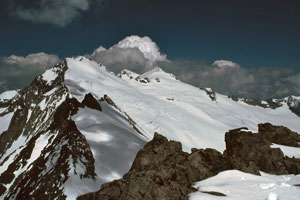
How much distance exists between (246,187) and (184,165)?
586 centimetres

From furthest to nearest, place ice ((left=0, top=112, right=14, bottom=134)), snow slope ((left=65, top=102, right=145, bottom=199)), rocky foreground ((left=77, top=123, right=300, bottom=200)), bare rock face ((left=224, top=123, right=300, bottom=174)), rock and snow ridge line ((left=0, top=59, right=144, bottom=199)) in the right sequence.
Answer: ice ((left=0, top=112, right=14, bottom=134)) < snow slope ((left=65, top=102, right=145, bottom=199)) < rock and snow ridge line ((left=0, top=59, right=144, bottom=199)) < bare rock face ((left=224, top=123, right=300, bottom=174)) < rocky foreground ((left=77, top=123, right=300, bottom=200))

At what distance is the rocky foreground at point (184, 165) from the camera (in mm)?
18672

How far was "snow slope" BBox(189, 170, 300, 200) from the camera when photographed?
18.7 meters

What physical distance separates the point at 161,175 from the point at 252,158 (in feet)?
50.1

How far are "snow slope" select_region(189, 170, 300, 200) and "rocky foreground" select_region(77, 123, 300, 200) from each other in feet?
2.64

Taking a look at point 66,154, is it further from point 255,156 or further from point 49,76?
point 49,76

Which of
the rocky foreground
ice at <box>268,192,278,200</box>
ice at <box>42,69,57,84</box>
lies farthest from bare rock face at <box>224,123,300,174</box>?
ice at <box>42,69,57,84</box>

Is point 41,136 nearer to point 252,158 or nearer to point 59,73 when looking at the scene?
point 252,158

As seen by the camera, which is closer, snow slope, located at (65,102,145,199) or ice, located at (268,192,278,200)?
ice, located at (268,192,278,200)

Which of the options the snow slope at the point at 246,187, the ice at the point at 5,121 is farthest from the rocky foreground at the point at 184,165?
the ice at the point at 5,121

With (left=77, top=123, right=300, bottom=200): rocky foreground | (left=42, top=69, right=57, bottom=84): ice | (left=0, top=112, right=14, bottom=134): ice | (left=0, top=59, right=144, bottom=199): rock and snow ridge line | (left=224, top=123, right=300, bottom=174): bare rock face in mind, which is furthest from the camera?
(left=42, top=69, right=57, bottom=84): ice

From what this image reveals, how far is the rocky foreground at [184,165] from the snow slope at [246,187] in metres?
0.81

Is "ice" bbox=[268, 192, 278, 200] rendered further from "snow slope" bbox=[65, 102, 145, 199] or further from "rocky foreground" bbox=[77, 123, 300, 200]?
"snow slope" bbox=[65, 102, 145, 199]

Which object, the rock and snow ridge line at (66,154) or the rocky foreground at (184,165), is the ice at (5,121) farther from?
the rocky foreground at (184,165)
